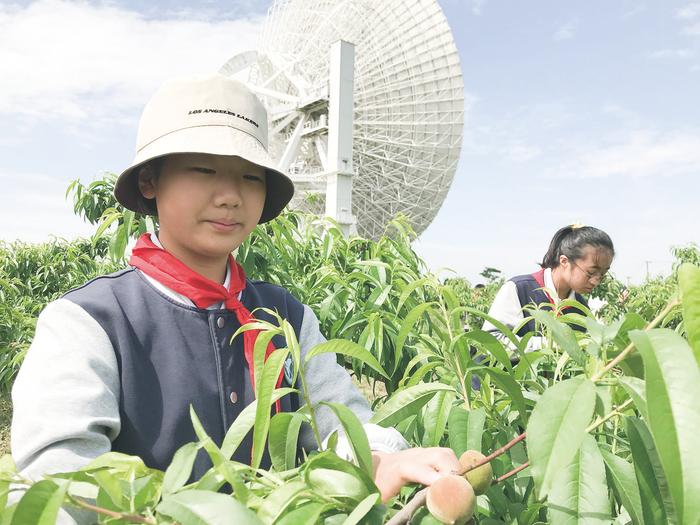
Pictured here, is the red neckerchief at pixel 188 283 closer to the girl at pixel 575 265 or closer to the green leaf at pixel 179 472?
the green leaf at pixel 179 472

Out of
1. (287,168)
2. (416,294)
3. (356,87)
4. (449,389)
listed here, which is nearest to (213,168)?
(449,389)

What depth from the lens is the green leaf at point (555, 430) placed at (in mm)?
449

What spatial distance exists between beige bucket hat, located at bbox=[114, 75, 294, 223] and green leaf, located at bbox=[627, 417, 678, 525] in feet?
2.66

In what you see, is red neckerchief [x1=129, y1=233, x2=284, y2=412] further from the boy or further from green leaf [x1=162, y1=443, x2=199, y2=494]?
green leaf [x1=162, y1=443, x2=199, y2=494]

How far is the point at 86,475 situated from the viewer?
549mm

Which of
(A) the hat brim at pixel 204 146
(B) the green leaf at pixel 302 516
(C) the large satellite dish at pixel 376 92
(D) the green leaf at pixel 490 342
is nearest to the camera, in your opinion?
(B) the green leaf at pixel 302 516

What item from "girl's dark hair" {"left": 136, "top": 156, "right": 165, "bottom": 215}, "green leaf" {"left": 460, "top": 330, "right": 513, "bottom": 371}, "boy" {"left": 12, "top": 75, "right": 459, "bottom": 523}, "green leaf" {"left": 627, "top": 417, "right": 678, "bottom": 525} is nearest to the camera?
"green leaf" {"left": 627, "top": 417, "right": 678, "bottom": 525}

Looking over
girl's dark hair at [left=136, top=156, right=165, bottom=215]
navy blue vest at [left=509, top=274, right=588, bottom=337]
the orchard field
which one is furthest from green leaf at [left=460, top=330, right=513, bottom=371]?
navy blue vest at [left=509, top=274, right=588, bottom=337]

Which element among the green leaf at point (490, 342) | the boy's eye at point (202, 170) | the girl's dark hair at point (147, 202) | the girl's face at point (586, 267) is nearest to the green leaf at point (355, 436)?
the green leaf at point (490, 342)

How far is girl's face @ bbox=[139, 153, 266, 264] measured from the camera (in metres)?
1.14

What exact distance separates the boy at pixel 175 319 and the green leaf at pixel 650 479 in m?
0.42

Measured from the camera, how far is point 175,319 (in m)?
1.18

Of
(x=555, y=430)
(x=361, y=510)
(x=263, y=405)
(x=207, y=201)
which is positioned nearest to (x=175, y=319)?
(x=207, y=201)

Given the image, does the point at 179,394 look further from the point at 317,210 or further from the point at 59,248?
the point at 317,210
